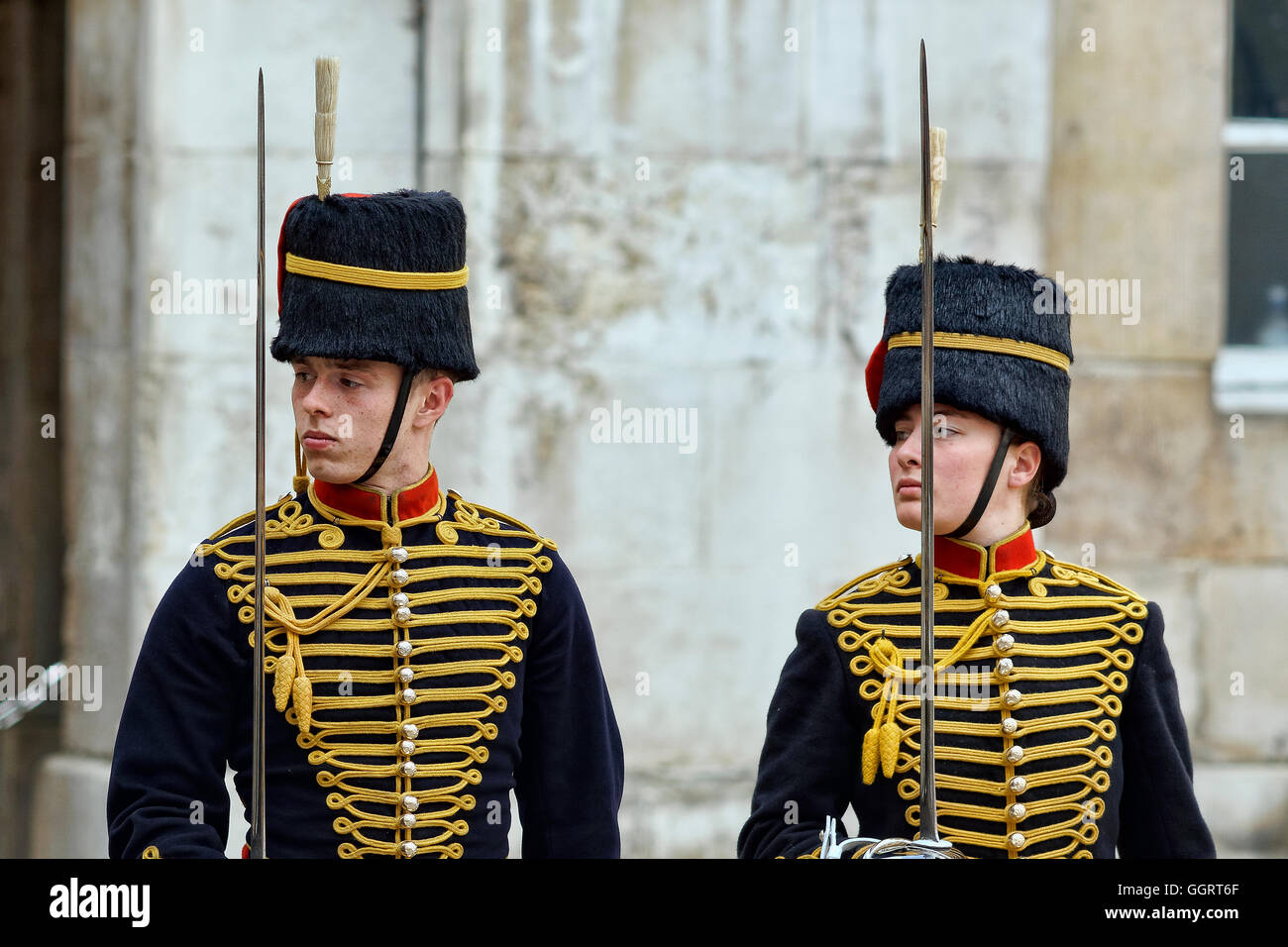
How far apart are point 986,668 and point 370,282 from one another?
4.22 feet

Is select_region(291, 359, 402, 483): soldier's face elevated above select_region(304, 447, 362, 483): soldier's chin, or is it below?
above

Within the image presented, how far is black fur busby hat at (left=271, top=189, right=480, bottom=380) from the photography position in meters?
3.20

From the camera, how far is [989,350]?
3299 millimetres

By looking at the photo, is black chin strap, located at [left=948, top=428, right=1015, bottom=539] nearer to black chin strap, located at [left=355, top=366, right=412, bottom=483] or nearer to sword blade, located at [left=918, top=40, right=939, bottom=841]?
sword blade, located at [left=918, top=40, right=939, bottom=841]

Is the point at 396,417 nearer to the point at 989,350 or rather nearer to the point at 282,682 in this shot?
the point at 282,682

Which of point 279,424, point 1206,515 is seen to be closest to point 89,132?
Result: point 279,424

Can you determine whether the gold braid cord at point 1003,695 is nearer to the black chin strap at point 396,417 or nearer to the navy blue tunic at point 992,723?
the navy blue tunic at point 992,723

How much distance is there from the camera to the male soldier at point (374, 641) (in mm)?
3172

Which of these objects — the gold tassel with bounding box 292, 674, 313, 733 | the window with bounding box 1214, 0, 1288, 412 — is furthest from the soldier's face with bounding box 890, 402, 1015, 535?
the window with bounding box 1214, 0, 1288, 412

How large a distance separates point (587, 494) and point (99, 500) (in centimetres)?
176

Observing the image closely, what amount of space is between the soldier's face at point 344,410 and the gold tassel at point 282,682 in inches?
13.4
